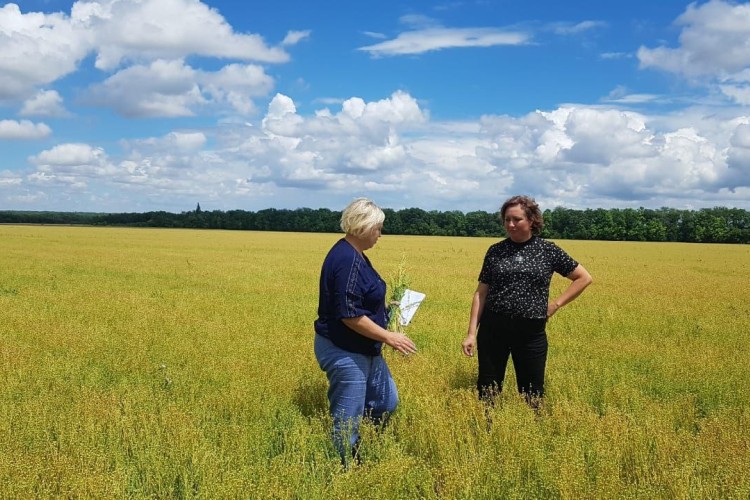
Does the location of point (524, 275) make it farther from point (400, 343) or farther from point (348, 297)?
point (348, 297)

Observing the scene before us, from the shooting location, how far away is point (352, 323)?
391 cm

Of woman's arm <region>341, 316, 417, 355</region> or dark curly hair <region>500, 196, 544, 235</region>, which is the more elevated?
dark curly hair <region>500, 196, 544, 235</region>

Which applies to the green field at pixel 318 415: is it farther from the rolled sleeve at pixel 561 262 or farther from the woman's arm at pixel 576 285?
the rolled sleeve at pixel 561 262

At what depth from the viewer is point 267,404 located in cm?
539

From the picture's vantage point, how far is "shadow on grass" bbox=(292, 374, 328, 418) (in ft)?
17.8

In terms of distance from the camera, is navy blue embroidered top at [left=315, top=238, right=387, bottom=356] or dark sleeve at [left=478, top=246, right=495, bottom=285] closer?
navy blue embroidered top at [left=315, top=238, right=387, bottom=356]

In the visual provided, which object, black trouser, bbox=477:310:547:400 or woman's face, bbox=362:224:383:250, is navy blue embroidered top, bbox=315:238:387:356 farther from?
black trouser, bbox=477:310:547:400

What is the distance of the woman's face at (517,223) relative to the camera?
479 cm

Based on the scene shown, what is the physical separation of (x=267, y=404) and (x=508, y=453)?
7.76 ft

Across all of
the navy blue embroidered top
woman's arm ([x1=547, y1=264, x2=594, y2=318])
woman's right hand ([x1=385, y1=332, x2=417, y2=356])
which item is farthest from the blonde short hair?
woman's arm ([x1=547, y1=264, x2=594, y2=318])

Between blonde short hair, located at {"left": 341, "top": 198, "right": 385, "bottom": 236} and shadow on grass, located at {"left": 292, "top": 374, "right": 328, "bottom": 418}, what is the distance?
2.06m

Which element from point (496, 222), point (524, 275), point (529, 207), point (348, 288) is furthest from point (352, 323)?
point (496, 222)

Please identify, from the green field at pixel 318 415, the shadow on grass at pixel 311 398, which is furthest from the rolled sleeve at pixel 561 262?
the shadow on grass at pixel 311 398

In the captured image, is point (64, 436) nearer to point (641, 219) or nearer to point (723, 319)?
point (723, 319)
